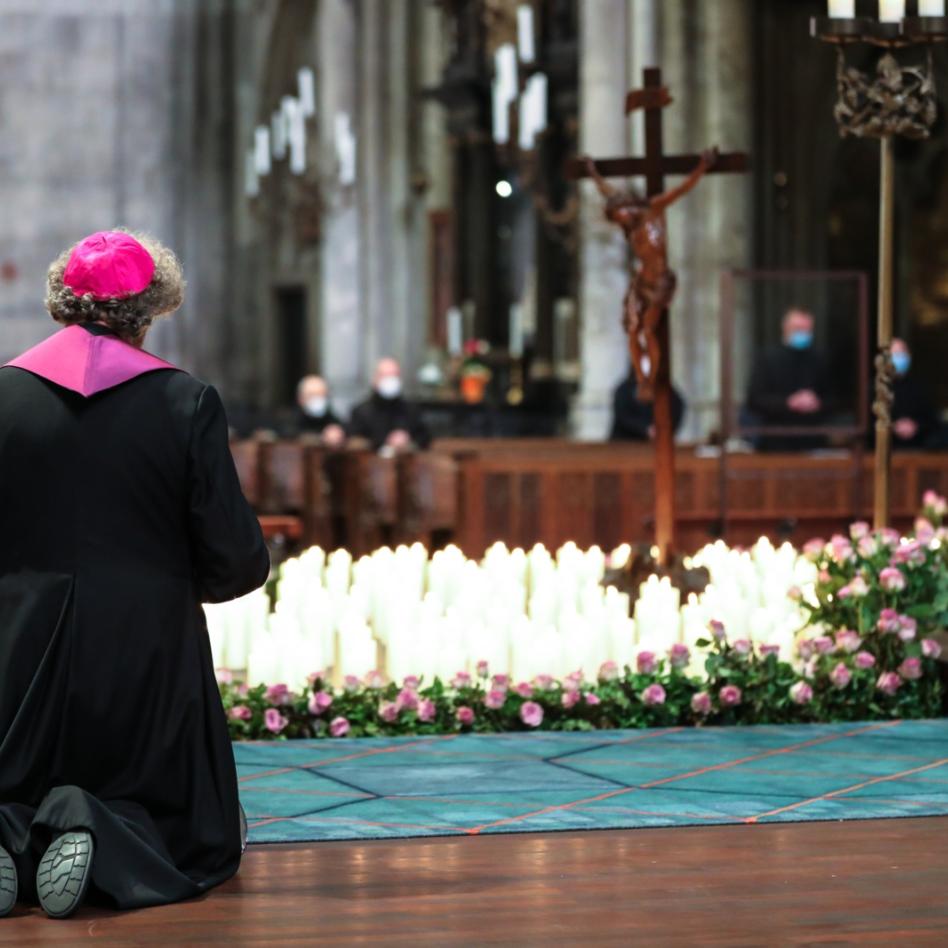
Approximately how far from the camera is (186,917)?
4.66 m

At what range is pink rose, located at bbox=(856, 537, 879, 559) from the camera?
787 centimetres

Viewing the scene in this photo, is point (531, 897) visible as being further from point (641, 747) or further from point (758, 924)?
point (641, 747)

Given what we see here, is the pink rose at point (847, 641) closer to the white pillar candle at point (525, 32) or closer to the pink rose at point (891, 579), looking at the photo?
the pink rose at point (891, 579)

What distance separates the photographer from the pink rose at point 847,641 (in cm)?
745

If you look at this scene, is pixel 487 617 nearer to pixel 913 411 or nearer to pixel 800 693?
pixel 800 693

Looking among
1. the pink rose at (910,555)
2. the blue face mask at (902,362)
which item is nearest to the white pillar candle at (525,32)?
the blue face mask at (902,362)

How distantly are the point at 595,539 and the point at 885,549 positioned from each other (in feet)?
16.1

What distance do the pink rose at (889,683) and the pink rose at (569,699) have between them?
41.9 inches

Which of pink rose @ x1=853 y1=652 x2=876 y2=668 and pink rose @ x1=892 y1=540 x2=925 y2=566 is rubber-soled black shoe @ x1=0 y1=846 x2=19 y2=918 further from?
pink rose @ x1=892 y1=540 x2=925 y2=566

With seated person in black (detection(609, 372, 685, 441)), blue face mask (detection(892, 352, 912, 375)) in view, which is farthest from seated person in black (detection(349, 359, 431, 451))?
blue face mask (detection(892, 352, 912, 375))

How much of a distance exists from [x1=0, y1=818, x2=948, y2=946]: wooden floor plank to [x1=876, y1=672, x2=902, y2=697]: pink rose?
1826 mm

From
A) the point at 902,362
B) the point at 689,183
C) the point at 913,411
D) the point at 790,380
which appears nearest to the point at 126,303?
the point at 689,183

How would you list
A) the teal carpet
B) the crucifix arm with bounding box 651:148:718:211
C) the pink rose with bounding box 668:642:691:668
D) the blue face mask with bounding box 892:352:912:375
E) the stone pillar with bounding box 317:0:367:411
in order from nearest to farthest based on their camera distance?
the teal carpet < the pink rose with bounding box 668:642:691:668 < the crucifix arm with bounding box 651:148:718:211 < the blue face mask with bounding box 892:352:912:375 < the stone pillar with bounding box 317:0:367:411

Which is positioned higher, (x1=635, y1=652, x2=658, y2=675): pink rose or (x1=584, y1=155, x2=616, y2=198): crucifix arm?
(x1=584, y1=155, x2=616, y2=198): crucifix arm
